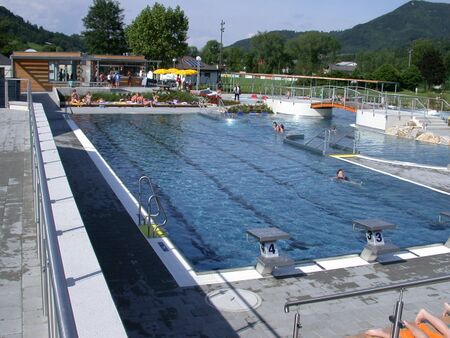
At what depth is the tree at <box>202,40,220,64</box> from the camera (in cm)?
13725

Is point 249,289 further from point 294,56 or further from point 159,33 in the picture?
point 294,56

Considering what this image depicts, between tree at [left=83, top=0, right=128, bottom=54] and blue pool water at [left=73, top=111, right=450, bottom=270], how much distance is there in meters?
68.1

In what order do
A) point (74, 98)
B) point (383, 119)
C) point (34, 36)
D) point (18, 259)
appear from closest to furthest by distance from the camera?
1. point (18, 259)
2. point (383, 119)
3. point (74, 98)
4. point (34, 36)

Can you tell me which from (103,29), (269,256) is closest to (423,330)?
(269,256)

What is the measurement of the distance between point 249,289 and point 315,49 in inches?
4764

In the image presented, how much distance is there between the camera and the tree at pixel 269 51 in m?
124

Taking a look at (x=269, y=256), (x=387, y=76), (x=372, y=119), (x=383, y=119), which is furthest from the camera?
(x=387, y=76)

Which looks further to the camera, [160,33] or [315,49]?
[315,49]

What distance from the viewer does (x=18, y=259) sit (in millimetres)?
6074

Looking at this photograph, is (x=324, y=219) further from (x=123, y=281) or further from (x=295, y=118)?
(x=295, y=118)

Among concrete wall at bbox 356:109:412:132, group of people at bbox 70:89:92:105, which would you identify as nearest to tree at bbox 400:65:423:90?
concrete wall at bbox 356:109:412:132

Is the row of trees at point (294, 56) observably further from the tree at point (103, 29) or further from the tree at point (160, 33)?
the tree at point (160, 33)

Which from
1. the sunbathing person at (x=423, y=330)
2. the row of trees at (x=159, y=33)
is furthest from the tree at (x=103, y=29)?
the sunbathing person at (x=423, y=330)

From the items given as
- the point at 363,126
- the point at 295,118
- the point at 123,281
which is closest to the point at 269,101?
the point at 295,118
